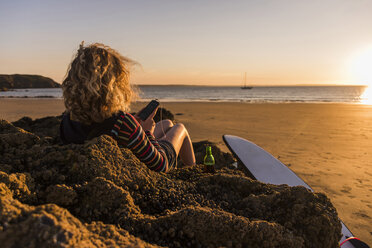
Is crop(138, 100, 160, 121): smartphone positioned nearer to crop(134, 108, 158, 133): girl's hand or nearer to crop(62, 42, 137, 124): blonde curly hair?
crop(134, 108, 158, 133): girl's hand

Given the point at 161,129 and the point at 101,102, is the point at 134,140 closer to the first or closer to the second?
the point at 101,102

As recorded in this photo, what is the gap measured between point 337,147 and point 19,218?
21.9 ft

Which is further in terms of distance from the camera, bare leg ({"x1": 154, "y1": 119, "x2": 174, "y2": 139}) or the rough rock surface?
bare leg ({"x1": 154, "y1": 119, "x2": 174, "y2": 139})

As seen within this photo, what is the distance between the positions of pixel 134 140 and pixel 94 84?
0.55 metres

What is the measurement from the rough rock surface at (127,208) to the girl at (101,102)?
0.58 ft

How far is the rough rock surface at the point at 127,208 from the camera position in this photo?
965mm

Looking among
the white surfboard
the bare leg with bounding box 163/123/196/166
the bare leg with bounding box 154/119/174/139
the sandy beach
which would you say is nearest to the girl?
the bare leg with bounding box 163/123/196/166

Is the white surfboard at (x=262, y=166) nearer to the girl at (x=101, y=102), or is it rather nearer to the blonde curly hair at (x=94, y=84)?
the girl at (x=101, y=102)

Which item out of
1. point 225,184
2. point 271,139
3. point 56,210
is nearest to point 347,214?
point 225,184

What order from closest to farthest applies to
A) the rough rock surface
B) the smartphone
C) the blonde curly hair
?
the rough rock surface
the blonde curly hair
the smartphone

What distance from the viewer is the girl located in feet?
6.21

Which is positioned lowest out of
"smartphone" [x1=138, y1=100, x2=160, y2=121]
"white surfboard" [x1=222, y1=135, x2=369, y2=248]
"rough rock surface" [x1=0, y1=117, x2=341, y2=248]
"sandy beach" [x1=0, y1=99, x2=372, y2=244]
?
"sandy beach" [x1=0, y1=99, x2=372, y2=244]

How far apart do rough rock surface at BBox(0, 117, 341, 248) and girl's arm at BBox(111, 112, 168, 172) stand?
0.42 ft

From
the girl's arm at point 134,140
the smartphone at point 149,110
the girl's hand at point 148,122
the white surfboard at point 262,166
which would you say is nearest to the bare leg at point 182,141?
the girl's hand at point 148,122
